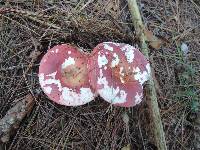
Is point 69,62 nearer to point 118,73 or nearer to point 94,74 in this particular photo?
point 94,74

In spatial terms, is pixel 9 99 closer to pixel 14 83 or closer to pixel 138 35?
pixel 14 83

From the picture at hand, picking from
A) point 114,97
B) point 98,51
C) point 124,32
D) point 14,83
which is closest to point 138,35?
point 124,32

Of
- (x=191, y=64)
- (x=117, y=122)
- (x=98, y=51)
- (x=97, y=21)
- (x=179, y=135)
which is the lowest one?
(x=179, y=135)

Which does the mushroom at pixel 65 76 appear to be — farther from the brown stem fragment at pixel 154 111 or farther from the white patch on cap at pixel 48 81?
the brown stem fragment at pixel 154 111

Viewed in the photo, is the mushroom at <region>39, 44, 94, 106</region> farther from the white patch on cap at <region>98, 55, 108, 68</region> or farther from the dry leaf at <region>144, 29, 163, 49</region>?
the dry leaf at <region>144, 29, 163, 49</region>

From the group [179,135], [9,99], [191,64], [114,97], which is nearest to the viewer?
[114,97]

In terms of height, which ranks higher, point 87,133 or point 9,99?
point 9,99

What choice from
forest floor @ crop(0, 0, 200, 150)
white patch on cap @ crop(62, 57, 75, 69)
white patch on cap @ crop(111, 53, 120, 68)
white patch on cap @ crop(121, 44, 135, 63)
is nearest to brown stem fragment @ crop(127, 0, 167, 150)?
forest floor @ crop(0, 0, 200, 150)
